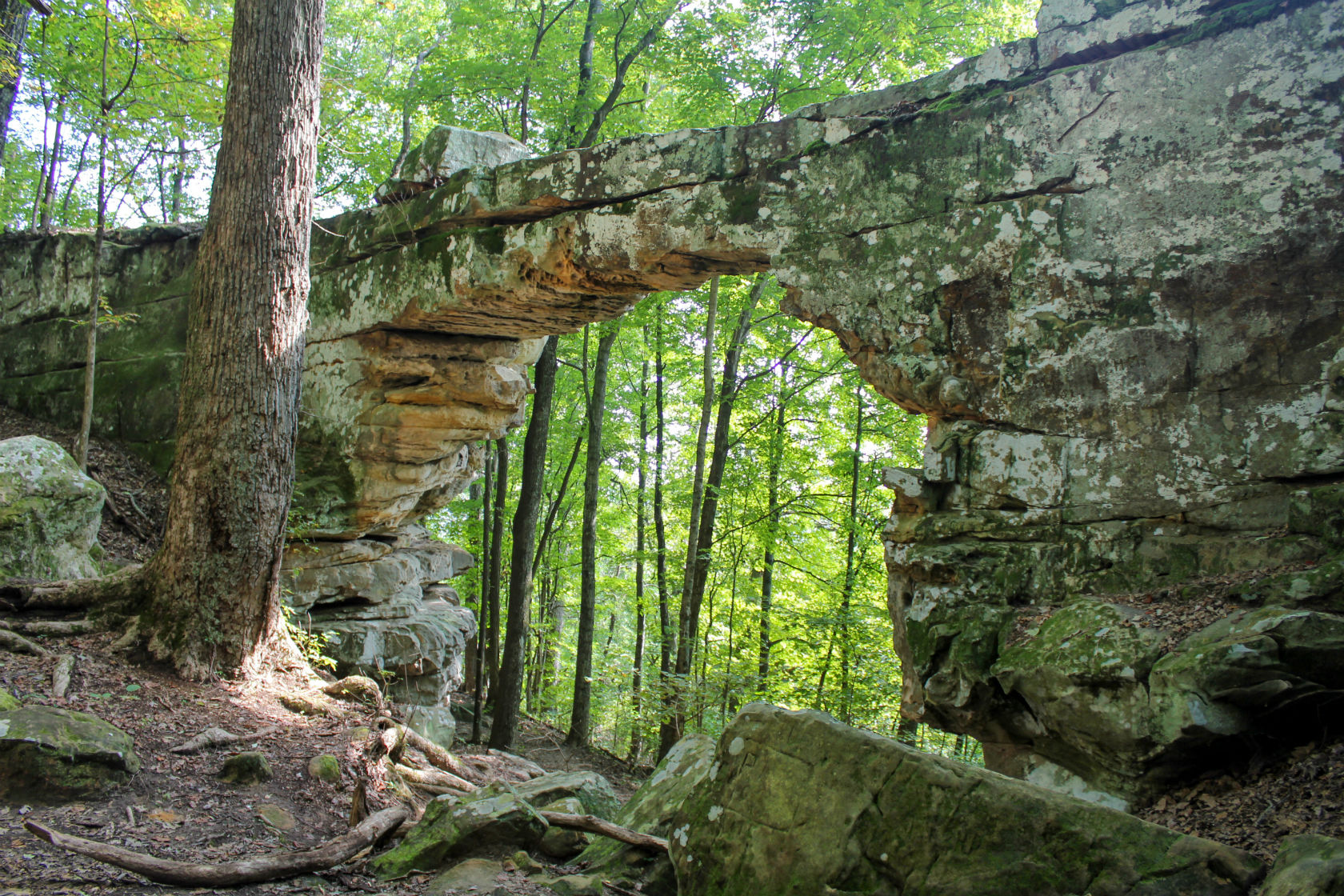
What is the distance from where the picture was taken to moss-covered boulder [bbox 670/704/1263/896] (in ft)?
7.83

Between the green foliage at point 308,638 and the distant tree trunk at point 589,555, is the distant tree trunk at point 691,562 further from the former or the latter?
the green foliage at point 308,638

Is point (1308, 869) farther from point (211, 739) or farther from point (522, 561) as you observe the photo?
point (522, 561)

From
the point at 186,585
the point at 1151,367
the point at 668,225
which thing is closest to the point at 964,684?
the point at 1151,367

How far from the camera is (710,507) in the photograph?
37.8 feet

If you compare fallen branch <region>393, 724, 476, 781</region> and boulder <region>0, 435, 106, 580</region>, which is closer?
fallen branch <region>393, 724, 476, 781</region>

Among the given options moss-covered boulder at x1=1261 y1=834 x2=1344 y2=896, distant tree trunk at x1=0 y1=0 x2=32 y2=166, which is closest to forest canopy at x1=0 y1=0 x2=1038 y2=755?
distant tree trunk at x1=0 y1=0 x2=32 y2=166

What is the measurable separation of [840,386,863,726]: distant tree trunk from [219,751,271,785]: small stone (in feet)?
25.8

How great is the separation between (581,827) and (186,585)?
3.08m

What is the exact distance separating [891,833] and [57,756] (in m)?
3.61

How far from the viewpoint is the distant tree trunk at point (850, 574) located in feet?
37.2

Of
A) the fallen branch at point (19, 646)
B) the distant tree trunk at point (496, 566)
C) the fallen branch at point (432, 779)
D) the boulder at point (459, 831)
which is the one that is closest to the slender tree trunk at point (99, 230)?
the fallen branch at point (19, 646)

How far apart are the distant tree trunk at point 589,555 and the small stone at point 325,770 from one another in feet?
21.0

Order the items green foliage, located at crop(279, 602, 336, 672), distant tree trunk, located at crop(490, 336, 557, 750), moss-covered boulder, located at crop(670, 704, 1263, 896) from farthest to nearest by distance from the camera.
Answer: distant tree trunk, located at crop(490, 336, 557, 750) → green foliage, located at crop(279, 602, 336, 672) → moss-covered boulder, located at crop(670, 704, 1263, 896)

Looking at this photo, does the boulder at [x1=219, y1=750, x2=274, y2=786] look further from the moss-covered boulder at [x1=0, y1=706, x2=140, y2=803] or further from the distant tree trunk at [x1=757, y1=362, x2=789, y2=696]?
the distant tree trunk at [x1=757, y1=362, x2=789, y2=696]
